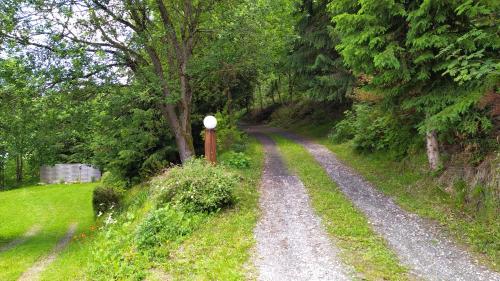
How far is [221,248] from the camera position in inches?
251

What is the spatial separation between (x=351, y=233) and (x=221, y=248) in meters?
2.27

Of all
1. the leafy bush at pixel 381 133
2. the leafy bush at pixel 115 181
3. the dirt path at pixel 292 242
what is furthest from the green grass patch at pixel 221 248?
the leafy bush at pixel 115 181

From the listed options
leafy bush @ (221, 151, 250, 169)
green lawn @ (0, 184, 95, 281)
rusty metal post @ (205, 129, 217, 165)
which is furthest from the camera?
green lawn @ (0, 184, 95, 281)

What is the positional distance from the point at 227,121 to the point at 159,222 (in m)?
10.2

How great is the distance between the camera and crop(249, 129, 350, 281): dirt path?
17.8 ft

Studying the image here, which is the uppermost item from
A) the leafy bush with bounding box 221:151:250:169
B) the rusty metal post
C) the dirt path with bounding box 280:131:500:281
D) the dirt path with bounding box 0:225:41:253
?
the rusty metal post

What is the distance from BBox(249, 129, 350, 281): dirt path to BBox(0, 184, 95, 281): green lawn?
808 cm

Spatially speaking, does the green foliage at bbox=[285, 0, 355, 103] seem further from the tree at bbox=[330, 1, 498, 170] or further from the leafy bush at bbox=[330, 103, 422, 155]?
the tree at bbox=[330, 1, 498, 170]

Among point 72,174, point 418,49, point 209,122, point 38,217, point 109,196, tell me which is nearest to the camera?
point 418,49

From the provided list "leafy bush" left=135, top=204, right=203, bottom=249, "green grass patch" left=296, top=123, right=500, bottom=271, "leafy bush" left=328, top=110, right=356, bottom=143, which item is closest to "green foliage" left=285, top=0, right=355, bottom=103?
"leafy bush" left=328, top=110, right=356, bottom=143

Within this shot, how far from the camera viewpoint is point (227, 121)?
56.6ft

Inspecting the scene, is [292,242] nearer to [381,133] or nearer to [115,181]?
[381,133]

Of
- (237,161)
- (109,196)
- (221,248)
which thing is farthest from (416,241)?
(109,196)

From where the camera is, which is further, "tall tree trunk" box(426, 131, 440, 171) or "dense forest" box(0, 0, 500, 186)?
"tall tree trunk" box(426, 131, 440, 171)
